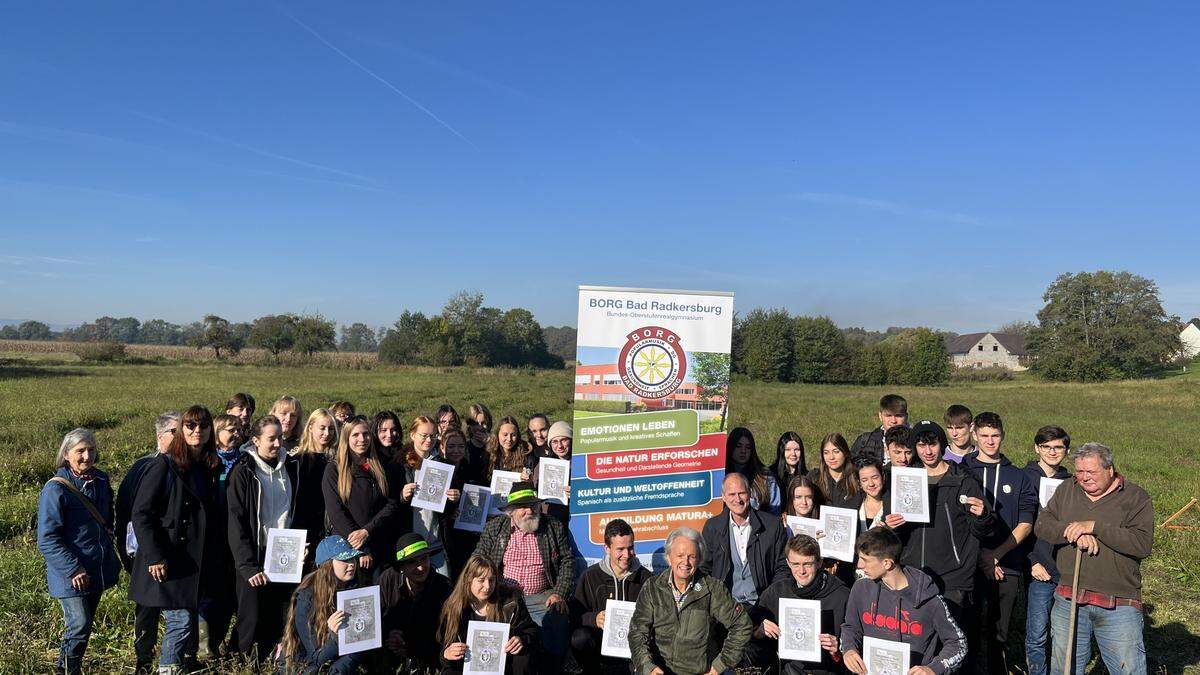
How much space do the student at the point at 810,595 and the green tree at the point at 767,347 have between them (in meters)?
57.7

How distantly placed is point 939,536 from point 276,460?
5700 millimetres

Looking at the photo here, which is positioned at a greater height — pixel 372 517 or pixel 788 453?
pixel 788 453

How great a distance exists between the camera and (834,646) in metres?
5.17

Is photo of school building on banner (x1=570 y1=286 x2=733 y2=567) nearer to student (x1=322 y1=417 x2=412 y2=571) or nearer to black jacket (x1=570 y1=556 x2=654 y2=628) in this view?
black jacket (x1=570 y1=556 x2=654 y2=628)

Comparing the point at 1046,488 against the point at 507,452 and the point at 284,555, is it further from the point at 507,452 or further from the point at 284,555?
the point at 284,555

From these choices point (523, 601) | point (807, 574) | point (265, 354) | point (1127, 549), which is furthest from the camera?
point (265, 354)

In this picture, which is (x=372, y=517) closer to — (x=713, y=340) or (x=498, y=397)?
(x=713, y=340)

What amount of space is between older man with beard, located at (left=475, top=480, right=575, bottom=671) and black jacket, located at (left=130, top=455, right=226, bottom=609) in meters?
2.24

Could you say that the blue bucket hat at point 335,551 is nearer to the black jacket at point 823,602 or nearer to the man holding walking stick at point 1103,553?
the black jacket at point 823,602

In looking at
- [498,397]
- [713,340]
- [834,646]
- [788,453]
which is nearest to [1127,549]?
[834,646]

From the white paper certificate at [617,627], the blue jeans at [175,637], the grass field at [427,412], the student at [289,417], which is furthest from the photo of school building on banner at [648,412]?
the grass field at [427,412]

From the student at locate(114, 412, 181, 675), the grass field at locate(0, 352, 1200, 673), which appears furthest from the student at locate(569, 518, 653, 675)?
the grass field at locate(0, 352, 1200, 673)

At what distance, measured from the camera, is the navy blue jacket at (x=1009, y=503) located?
609 cm

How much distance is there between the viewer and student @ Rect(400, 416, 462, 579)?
6523 mm
